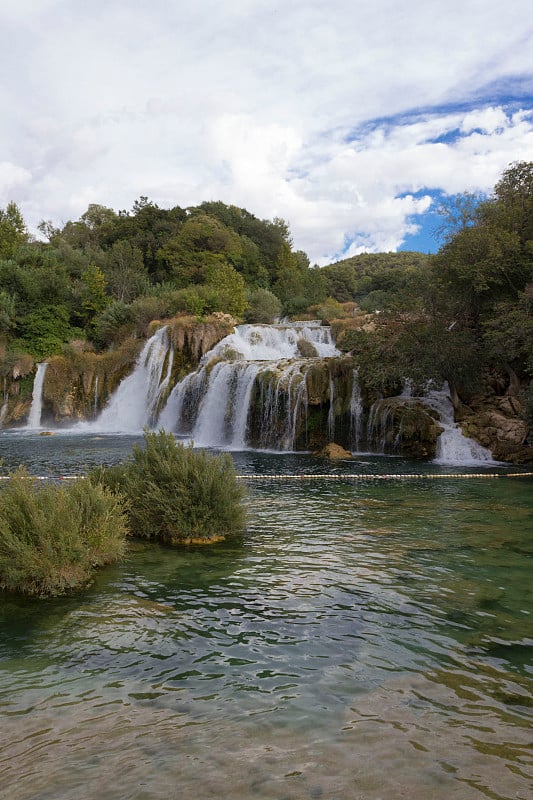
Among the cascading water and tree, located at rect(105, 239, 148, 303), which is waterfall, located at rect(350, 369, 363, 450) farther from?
tree, located at rect(105, 239, 148, 303)

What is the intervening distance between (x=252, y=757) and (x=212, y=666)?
1.25 m

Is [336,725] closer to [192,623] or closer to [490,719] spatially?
[490,719]

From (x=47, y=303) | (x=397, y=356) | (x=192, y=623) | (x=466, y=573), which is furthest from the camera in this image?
(x=47, y=303)

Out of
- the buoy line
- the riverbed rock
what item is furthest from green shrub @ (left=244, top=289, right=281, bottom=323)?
the buoy line

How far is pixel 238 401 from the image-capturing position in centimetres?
2200

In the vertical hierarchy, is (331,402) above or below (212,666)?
above

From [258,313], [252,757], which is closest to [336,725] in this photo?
[252,757]

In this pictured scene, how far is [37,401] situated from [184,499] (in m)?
25.2

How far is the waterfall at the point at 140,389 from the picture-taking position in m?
27.4

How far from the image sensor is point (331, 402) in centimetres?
1981

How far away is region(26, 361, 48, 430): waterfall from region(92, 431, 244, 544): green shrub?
2367cm

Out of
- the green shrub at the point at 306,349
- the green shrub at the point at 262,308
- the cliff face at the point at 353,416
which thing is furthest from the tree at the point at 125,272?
the cliff face at the point at 353,416

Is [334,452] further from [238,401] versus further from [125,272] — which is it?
[125,272]

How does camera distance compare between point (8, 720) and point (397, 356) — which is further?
point (397, 356)
